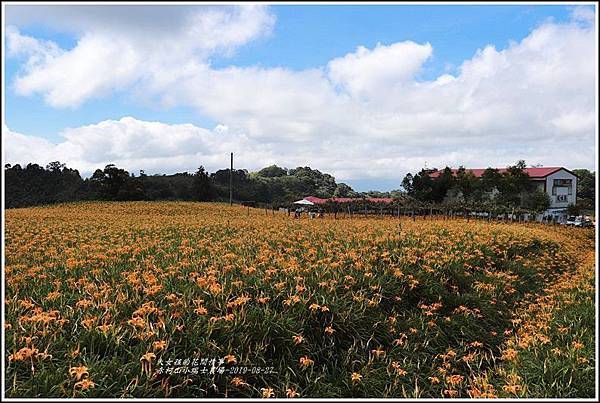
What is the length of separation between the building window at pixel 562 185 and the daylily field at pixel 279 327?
638 inches

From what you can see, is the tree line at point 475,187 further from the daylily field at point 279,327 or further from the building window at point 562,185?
the daylily field at point 279,327

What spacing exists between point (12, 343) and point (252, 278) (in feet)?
5.31

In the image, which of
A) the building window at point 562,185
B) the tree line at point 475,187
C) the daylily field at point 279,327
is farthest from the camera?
the tree line at point 475,187

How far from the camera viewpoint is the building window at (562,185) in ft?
62.2

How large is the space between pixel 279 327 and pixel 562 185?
21.6 metres

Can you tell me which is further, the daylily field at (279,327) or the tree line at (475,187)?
the tree line at (475,187)

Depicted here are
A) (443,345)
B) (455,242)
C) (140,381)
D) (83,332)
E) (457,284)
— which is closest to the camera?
(140,381)

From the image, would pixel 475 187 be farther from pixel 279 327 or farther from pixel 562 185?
pixel 279 327

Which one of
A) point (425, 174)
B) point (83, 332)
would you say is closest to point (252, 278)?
point (83, 332)

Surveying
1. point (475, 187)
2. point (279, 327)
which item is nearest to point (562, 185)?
point (475, 187)

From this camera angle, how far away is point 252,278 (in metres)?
3.35

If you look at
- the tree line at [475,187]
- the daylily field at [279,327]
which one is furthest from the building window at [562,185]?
the daylily field at [279,327]

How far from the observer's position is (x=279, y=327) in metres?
2.67

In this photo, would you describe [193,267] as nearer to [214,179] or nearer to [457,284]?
[457,284]
